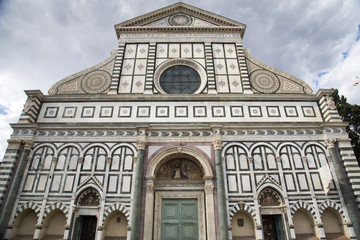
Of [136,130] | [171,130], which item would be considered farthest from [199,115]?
[136,130]

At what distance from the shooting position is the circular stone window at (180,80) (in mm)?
15102

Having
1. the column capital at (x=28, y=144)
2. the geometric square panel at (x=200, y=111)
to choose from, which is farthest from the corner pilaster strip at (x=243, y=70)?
the column capital at (x=28, y=144)

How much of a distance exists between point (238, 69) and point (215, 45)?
8.27 ft

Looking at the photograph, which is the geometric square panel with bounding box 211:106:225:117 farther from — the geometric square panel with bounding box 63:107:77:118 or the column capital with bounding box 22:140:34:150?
the column capital with bounding box 22:140:34:150

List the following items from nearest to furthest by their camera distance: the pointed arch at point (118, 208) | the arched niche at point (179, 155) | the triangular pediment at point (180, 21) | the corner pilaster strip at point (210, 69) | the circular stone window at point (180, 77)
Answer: the pointed arch at point (118, 208), the arched niche at point (179, 155), the corner pilaster strip at point (210, 69), the circular stone window at point (180, 77), the triangular pediment at point (180, 21)

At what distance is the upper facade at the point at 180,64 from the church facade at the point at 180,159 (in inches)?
4.0

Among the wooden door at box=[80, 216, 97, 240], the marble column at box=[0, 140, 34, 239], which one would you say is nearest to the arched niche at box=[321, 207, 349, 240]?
the wooden door at box=[80, 216, 97, 240]

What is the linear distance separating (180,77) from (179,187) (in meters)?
6.98

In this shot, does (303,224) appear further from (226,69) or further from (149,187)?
(226,69)

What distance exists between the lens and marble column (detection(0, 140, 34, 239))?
11.0 m

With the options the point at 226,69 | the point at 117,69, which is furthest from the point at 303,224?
the point at 117,69

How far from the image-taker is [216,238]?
10.9m

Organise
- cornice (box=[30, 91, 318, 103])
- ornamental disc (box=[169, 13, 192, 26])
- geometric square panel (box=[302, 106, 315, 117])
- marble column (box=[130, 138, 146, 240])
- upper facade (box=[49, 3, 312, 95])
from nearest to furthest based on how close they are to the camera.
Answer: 1. marble column (box=[130, 138, 146, 240])
2. geometric square panel (box=[302, 106, 315, 117])
3. cornice (box=[30, 91, 318, 103])
4. upper facade (box=[49, 3, 312, 95])
5. ornamental disc (box=[169, 13, 192, 26])

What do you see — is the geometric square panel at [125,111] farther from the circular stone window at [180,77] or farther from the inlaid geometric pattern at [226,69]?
the inlaid geometric pattern at [226,69]
